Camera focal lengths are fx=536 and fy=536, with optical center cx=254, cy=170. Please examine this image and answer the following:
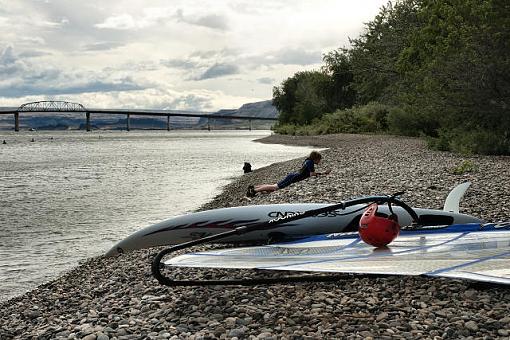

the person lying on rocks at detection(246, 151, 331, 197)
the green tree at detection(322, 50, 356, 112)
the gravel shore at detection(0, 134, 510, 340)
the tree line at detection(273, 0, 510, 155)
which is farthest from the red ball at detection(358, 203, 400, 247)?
the green tree at detection(322, 50, 356, 112)

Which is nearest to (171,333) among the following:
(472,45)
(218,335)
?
(218,335)

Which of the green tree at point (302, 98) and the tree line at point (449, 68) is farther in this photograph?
the green tree at point (302, 98)

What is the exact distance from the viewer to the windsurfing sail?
604 cm

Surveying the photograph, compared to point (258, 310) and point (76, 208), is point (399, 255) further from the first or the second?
point (76, 208)

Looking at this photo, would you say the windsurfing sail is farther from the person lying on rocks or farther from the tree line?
the tree line

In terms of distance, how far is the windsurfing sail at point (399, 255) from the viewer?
6043 mm

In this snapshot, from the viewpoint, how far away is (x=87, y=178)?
32250 millimetres

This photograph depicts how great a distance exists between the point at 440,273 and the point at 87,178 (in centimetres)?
2908

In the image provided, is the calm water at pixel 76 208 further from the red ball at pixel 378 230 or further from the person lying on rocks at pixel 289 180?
the red ball at pixel 378 230

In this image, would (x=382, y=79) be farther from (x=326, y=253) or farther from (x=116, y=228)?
(x=326, y=253)

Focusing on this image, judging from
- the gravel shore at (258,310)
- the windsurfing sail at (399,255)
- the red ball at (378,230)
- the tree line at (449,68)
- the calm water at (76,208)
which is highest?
the tree line at (449,68)

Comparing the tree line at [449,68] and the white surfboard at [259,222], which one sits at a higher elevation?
the tree line at [449,68]

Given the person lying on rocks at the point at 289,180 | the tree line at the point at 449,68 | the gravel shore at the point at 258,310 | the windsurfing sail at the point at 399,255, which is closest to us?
the gravel shore at the point at 258,310

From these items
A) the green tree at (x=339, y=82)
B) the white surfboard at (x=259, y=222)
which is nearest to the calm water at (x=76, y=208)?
the white surfboard at (x=259, y=222)
